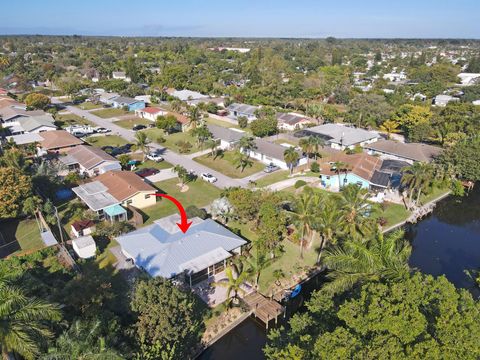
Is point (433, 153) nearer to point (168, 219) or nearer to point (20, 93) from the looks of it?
point (168, 219)

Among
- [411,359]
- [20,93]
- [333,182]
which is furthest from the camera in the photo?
[20,93]

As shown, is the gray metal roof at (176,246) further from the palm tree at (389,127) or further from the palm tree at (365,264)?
the palm tree at (389,127)

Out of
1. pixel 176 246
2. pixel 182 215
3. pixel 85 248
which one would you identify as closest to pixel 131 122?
pixel 182 215

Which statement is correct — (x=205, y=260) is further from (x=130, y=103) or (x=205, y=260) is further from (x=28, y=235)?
(x=130, y=103)

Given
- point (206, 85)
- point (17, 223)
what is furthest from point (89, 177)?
point (206, 85)

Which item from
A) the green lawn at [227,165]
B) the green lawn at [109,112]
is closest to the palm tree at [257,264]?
the green lawn at [227,165]

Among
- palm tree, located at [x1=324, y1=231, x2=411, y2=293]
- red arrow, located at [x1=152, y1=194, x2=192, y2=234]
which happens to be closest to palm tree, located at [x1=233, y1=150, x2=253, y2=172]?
red arrow, located at [x1=152, y1=194, x2=192, y2=234]
